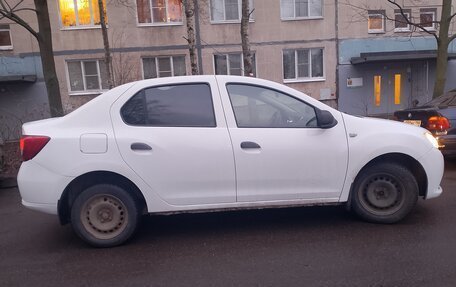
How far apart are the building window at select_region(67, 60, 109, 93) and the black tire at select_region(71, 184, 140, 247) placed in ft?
48.8

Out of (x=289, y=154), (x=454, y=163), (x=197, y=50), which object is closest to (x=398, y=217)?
(x=289, y=154)

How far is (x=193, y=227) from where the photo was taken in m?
4.68

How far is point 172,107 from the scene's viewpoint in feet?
13.8

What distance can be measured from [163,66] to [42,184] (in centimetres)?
1497

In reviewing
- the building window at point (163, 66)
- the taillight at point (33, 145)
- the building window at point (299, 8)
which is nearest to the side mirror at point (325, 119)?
the taillight at point (33, 145)

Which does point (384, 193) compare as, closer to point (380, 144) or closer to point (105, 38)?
point (380, 144)

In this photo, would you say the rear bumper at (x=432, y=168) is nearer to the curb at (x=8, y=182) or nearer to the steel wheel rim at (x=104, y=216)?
the steel wheel rim at (x=104, y=216)

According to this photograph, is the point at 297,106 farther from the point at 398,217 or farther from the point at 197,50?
the point at 197,50

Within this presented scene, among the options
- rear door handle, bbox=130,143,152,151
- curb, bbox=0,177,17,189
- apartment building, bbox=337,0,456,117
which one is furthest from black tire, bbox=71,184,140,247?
apartment building, bbox=337,0,456,117

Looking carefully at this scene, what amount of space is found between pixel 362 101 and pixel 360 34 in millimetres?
3146

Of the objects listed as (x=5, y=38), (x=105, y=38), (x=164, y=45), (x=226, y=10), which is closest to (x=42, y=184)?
(x=105, y=38)

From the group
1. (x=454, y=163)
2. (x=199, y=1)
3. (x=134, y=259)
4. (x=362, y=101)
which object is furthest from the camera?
(x=362, y=101)

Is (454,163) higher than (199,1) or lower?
lower

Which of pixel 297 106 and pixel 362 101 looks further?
pixel 362 101
